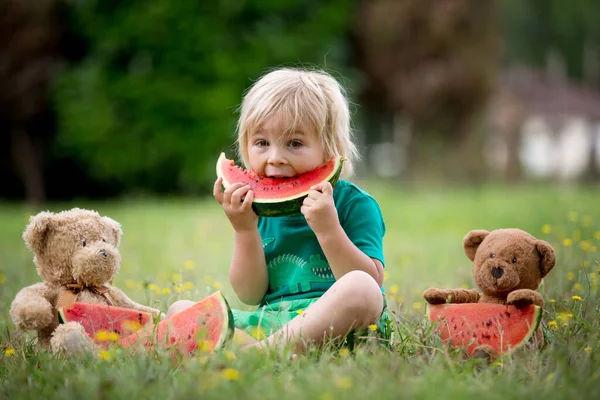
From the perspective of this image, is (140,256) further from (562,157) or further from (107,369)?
(562,157)

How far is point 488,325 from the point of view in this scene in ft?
10.0

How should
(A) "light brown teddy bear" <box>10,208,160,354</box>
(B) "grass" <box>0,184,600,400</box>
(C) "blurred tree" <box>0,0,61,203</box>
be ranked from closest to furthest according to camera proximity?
(B) "grass" <box>0,184,600,400</box>
(A) "light brown teddy bear" <box>10,208,160,354</box>
(C) "blurred tree" <box>0,0,61,203</box>

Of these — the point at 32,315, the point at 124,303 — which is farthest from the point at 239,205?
the point at 32,315

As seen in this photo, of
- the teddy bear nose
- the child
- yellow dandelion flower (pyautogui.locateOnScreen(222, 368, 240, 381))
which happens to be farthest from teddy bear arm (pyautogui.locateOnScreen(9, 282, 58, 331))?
Result: the teddy bear nose

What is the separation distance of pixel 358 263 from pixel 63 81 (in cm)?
1406

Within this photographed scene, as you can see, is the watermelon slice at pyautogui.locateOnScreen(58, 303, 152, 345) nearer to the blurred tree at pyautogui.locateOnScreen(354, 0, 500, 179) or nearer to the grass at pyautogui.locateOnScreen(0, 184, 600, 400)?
the grass at pyautogui.locateOnScreen(0, 184, 600, 400)

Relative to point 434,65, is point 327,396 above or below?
below

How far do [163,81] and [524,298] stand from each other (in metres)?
13.1

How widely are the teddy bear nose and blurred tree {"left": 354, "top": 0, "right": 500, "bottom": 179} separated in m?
15.3

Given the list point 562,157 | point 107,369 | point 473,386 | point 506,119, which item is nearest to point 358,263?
point 473,386

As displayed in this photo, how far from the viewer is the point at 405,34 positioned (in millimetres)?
17812

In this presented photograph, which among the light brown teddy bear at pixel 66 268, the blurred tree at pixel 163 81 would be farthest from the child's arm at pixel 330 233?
the blurred tree at pixel 163 81

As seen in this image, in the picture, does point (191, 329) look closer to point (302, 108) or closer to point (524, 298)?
point (302, 108)

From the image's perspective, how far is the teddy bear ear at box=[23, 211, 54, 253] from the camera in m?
3.28
